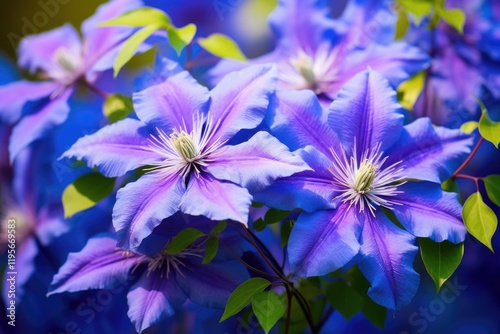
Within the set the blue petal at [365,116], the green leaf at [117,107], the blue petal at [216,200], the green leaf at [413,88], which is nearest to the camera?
the blue petal at [216,200]

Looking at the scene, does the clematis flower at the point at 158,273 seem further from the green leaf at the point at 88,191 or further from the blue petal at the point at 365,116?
the blue petal at the point at 365,116

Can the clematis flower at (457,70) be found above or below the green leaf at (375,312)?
above

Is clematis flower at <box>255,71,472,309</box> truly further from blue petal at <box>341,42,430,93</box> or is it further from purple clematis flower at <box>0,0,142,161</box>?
purple clematis flower at <box>0,0,142,161</box>

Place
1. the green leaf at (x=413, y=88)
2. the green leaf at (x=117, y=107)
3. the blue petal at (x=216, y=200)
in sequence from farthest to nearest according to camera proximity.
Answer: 1. the green leaf at (x=413, y=88)
2. the green leaf at (x=117, y=107)
3. the blue petal at (x=216, y=200)

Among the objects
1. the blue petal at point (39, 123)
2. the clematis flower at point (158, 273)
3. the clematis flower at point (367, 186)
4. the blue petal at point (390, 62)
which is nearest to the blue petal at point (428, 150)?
the clematis flower at point (367, 186)

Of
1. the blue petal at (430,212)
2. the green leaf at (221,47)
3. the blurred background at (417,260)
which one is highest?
the green leaf at (221,47)

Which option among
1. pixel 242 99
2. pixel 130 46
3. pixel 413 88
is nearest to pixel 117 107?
pixel 130 46

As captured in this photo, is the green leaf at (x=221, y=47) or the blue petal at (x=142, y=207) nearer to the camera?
the blue petal at (x=142, y=207)
